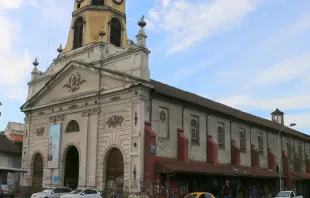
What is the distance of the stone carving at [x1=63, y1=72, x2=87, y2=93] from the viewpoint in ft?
119

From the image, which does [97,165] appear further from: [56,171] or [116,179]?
[56,171]

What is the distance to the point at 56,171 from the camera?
120 feet

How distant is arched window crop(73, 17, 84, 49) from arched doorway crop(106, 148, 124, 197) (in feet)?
42.4

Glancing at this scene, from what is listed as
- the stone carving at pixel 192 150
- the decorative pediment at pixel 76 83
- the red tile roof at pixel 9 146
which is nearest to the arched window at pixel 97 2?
the decorative pediment at pixel 76 83

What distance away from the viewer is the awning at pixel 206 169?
30.2 m

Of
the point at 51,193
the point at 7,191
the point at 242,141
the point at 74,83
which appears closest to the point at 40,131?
the point at 7,191

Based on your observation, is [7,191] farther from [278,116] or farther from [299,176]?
[278,116]

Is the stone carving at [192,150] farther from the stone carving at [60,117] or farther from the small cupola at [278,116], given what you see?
the small cupola at [278,116]

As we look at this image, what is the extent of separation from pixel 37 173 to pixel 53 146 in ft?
14.2

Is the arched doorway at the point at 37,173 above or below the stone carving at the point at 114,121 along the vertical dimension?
below

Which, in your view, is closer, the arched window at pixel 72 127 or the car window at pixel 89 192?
the car window at pixel 89 192

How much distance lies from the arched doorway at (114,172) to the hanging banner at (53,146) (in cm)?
681

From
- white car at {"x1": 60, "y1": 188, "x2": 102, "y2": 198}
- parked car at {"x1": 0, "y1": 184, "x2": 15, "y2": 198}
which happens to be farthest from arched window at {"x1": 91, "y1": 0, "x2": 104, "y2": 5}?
white car at {"x1": 60, "y1": 188, "x2": 102, "y2": 198}

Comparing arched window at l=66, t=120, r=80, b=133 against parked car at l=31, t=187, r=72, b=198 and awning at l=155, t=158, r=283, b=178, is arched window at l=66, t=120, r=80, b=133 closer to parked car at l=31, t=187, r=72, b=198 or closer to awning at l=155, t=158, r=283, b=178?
parked car at l=31, t=187, r=72, b=198
